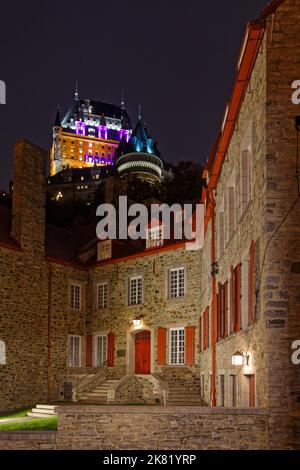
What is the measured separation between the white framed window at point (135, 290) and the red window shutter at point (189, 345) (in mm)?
3014

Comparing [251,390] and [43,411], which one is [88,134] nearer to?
[43,411]

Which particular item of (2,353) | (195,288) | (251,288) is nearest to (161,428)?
(251,288)

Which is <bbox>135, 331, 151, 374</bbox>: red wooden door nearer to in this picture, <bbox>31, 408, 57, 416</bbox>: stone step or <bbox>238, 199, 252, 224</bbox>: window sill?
<bbox>31, 408, 57, 416</bbox>: stone step

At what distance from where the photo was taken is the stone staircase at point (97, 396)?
2194cm

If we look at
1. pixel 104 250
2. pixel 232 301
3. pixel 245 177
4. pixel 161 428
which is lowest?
pixel 161 428

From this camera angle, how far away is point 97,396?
22.2 meters

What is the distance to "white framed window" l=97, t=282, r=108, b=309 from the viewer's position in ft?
85.0

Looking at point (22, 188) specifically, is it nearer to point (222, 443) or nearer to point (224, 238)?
point (224, 238)

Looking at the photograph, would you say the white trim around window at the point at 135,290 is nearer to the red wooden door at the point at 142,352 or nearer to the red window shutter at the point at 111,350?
the red wooden door at the point at 142,352

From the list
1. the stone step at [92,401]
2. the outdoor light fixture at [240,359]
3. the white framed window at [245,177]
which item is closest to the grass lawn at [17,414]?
the stone step at [92,401]

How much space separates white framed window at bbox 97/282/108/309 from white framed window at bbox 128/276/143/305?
1473 millimetres

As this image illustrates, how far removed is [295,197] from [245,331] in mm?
3099

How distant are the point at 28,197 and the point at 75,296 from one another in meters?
5.29

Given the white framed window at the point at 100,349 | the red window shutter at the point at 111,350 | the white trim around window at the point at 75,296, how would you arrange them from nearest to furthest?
the red window shutter at the point at 111,350 < the white framed window at the point at 100,349 < the white trim around window at the point at 75,296
